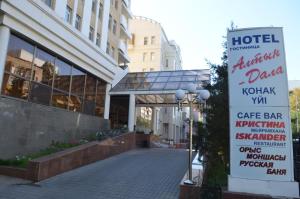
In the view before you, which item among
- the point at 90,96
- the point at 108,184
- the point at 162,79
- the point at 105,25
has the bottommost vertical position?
the point at 108,184

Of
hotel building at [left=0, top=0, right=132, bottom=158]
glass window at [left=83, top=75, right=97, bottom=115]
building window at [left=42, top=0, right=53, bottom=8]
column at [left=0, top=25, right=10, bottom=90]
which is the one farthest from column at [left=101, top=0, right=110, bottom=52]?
column at [left=0, top=25, right=10, bottom=90]

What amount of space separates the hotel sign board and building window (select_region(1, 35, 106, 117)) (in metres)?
10.8

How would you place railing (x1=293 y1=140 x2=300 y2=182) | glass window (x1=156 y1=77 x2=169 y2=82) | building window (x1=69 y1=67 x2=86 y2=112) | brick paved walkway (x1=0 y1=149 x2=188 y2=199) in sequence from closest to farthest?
brick paved walkway (x1=0 y1=149 x2=188 y2=199) < railing (x1=293 y1=140 x2=300 y2=182) < building window (x1=69 y1=67 x2=86 y2=112) < glass window (x1=156 y1=77 x2=169 y2=82)

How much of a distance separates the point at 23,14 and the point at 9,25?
39.7 inches

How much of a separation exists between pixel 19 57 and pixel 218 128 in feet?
34.8

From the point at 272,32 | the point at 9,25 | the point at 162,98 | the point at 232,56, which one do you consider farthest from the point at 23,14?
the point at 162,98

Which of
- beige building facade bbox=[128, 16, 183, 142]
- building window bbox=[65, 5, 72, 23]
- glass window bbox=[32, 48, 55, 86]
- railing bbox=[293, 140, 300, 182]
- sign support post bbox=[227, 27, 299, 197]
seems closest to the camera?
sign support post bbox=[227, 27, 299, 197]

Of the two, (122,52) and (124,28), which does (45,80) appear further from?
(124,28)

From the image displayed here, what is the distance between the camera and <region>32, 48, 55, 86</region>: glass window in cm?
1662

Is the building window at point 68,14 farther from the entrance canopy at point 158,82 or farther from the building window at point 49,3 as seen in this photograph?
the entrance canopy at point 158,82

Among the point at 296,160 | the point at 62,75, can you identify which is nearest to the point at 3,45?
the point at 62,75

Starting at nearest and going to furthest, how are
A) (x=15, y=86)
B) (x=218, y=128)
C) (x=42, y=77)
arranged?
1. (x=218, y=128)
2. (x=15, y=86)
3. (x=42, y=77)

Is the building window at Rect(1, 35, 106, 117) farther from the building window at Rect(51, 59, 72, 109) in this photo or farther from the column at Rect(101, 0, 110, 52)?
the column at Rect(101, 0, 110, 52)

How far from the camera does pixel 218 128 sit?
10.7 meters
